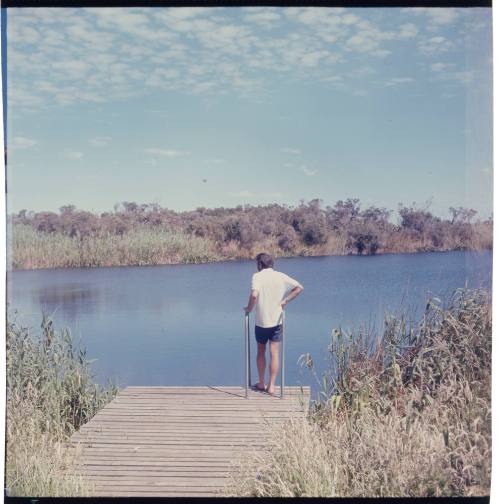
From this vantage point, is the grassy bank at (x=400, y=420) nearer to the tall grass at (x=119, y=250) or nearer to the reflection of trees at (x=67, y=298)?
the tall grass at (x=119, y=250)

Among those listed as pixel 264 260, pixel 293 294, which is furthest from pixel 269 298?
pixel 264 260

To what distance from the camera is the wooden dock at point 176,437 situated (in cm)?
443

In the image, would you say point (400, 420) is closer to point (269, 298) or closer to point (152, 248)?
point (269, 298)

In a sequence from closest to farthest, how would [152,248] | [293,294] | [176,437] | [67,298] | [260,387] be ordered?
[176,437]
[293,294]
[260,387]
[67,298]
[152,248]

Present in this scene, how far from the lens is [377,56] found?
480cm

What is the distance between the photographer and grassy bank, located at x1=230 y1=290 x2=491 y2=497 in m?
4.26

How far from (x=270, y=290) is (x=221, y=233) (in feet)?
2.92

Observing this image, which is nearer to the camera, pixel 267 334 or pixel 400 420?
pixel 400 420

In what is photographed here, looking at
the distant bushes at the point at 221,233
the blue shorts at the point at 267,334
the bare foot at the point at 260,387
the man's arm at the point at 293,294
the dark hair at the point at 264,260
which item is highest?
the distant bushes at the point at 221,233

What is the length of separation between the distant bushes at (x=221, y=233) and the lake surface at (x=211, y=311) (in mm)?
139

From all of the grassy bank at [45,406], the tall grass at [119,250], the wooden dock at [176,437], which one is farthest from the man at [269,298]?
the grassy bank at [45,406]

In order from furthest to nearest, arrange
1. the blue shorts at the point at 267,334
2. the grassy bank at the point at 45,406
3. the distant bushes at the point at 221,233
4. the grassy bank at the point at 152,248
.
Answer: the grassy bank at the point at 152,248, the distant bushes at the point at 221,233, the blue shorts at the point at 267,334, the grassy bank at the point at 45,406

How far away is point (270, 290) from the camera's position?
5379mm

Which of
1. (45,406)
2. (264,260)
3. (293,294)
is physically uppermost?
(264,260)
